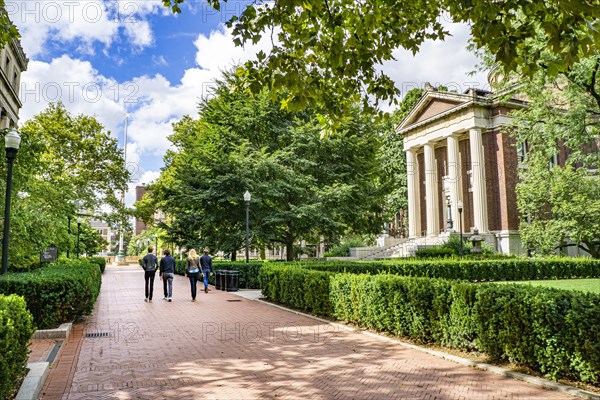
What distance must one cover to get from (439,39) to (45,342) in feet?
29.6

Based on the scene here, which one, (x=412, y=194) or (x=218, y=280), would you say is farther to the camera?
(x=412, y=194)

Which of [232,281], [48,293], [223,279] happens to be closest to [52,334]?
[48,293]

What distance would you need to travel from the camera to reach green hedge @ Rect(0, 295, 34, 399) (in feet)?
13.9

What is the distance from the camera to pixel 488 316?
22.3 ft

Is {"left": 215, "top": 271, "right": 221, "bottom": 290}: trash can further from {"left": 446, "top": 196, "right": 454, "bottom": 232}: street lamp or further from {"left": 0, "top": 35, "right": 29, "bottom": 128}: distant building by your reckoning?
{"left": 446, "top": 196, "right": 454, "bottom": 232}: street lamp

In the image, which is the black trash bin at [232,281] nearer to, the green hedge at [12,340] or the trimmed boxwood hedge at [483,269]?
the trimmed boxwood hedge at [483,269]

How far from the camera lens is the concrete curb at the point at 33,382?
491cm

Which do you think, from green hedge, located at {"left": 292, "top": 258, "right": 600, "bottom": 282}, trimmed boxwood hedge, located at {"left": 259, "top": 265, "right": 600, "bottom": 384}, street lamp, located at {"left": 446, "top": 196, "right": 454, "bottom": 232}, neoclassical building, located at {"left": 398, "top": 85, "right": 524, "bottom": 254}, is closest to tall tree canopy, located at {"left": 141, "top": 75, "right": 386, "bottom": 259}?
green hedge, located at {"left": 292, "top": 258, "right": 600, "bottom": 282}

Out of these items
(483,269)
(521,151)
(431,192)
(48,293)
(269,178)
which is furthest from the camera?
(431,192)

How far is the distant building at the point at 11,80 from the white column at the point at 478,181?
106 ft

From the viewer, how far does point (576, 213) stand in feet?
88.6

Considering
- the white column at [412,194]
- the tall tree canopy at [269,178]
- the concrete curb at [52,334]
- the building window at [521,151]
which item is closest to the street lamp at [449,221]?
the white column at [412,194]

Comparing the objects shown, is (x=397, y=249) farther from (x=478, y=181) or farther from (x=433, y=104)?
(x=433, y=104)

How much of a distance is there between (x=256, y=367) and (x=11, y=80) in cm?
3414
